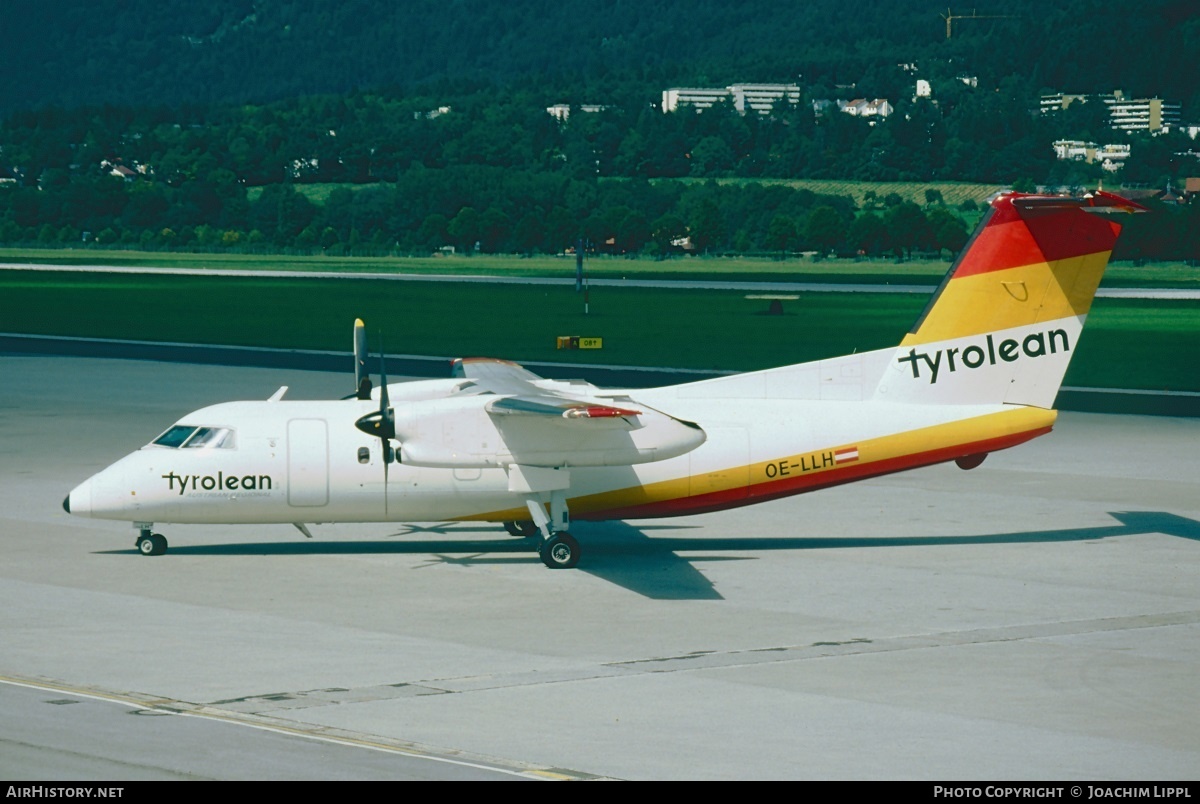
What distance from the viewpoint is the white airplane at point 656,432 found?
2480cm

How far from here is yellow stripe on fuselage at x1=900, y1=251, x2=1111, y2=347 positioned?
87.7ft

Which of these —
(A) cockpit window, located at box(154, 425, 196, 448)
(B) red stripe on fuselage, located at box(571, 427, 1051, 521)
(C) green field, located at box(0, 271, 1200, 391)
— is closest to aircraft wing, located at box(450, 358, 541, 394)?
(B) red stripe on fuselage, located at box(571, 427, 1051, 521)

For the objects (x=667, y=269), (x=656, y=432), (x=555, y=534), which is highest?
(x=667, y=269)

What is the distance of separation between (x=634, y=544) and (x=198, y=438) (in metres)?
7.12

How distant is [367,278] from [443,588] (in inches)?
4486

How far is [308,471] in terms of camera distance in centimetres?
2531

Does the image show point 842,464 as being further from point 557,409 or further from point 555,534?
point 557,409

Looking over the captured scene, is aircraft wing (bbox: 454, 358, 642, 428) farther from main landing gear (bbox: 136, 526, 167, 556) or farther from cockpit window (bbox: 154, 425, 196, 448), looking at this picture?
main landing gear (bbox: 136, 526, 167, 556)

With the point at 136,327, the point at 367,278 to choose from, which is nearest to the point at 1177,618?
the point at 136,327

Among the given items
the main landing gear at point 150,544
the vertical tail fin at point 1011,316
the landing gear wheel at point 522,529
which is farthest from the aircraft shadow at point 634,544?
the vertical tail fin at point 1011,316

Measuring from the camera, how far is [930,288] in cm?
12019

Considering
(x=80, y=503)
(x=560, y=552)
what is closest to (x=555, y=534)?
(x=560, y=552)

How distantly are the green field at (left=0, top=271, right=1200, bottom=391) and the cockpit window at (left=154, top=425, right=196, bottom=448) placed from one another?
33.1 m
